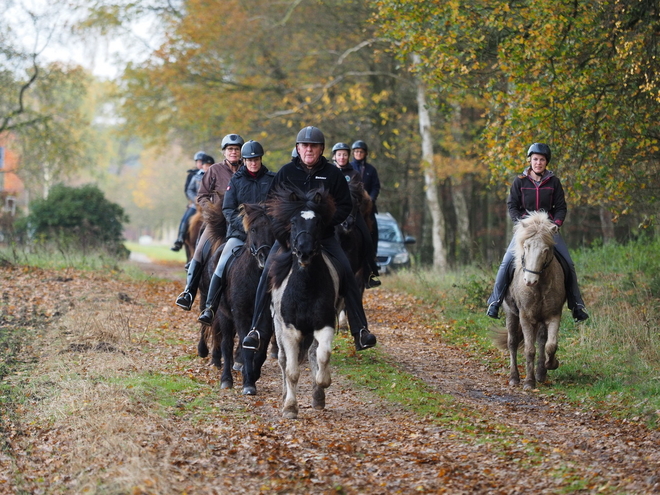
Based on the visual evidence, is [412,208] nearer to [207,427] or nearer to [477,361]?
[477,361]

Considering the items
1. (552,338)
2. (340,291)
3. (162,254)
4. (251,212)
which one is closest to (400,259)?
(552,338)

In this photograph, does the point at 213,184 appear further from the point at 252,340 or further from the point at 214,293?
the point at 252,340

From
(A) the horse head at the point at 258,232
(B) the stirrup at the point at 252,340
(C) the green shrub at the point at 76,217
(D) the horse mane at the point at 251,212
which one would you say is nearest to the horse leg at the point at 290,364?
(B) the stirrup at the point at 252,340

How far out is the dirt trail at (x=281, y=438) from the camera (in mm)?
6414

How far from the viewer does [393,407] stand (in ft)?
30.4

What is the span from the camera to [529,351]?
34.7 feet

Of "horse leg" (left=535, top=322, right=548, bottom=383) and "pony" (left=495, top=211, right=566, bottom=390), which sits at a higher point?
"pony" (left=495, top=211, right=566, bottom=390)

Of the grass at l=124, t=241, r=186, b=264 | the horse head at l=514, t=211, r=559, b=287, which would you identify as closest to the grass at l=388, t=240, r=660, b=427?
the horse head at l=514, t=211, r=559, b=287

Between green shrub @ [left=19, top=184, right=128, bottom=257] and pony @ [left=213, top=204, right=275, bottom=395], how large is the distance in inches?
695

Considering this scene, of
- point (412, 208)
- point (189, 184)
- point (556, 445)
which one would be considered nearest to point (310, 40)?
point (412, 208)

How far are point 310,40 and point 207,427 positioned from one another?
24592 mm

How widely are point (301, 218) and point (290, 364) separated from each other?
1.52 meters

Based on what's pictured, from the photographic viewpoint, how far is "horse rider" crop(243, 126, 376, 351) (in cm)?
896

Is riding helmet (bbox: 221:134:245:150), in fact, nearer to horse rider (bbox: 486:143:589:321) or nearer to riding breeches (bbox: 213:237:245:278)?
riding breeches (bbox: 213:237:245:278)
